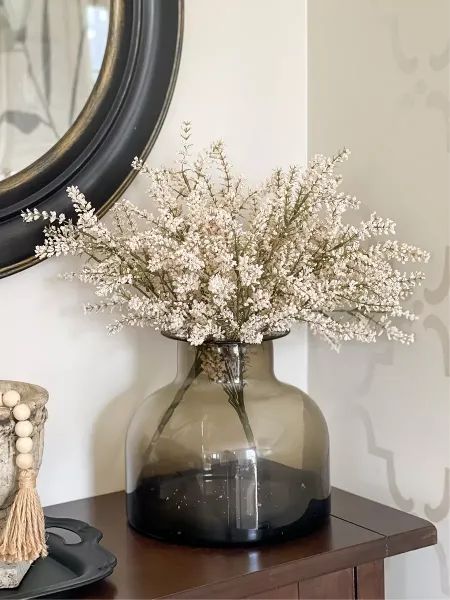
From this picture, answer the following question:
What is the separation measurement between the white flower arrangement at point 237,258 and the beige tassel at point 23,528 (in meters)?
0.24

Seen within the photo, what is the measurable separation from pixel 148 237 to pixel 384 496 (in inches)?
21.1

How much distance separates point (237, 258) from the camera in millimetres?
930

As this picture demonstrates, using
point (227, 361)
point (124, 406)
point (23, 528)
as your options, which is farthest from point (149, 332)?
point (23, 528)

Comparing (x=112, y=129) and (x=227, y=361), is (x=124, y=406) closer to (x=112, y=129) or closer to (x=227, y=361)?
(x=227, y=361)

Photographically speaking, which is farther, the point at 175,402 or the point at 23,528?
the point at 175,402

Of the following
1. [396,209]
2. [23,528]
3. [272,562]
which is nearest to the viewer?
[23,528]

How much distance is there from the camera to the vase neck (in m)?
0.98

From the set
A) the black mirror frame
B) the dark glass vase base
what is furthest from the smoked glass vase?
the black mirror frame

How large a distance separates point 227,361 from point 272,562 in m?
0.24

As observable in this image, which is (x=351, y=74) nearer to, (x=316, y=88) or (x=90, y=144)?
(x=316, y=88)

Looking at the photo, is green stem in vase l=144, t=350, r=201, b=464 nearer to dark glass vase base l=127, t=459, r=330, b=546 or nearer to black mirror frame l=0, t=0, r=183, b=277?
dark glass vase base l=127, t=459, r=330, b=546

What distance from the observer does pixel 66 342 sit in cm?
111

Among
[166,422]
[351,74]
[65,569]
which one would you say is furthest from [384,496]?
[351,74]

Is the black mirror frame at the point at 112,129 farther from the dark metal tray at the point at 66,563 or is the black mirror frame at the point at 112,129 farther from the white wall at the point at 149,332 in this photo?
the dark metal tray at the point at 66,563
